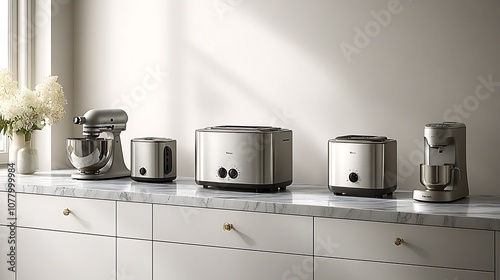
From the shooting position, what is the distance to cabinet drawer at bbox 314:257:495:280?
7.73 feet

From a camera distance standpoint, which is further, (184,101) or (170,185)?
(184,101)

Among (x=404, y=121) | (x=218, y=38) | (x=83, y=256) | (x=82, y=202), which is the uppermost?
(x=218, y=38)

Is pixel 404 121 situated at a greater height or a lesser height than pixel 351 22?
lesser

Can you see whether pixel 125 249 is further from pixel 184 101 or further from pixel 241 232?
pixel 184 101

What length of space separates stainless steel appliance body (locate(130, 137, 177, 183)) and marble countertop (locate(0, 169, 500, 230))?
48 millimetres

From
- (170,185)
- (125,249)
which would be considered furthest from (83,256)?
(170,185)

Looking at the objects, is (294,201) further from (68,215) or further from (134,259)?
(68,215)

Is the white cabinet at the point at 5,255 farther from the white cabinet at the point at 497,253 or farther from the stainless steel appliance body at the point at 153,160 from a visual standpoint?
the white cabinet at the point at 497,253

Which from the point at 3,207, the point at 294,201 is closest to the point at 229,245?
the point at 294,201

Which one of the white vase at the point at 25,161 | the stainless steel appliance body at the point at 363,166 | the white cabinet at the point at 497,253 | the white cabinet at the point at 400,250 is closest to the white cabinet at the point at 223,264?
the white cabinet at the point at 400,250

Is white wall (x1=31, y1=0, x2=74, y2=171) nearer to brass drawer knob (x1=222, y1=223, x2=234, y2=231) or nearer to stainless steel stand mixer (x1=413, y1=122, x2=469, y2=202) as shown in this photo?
brass drawer knob (x1=222, y1=223, x2=234, y2=231)

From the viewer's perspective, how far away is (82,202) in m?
3.01

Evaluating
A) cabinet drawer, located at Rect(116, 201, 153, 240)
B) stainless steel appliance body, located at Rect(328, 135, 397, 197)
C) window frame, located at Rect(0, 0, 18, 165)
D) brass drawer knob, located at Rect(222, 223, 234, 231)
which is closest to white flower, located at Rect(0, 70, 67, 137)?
window frame, located at Rect(0, 0, 18, 165)

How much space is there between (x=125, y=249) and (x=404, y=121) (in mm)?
1326
